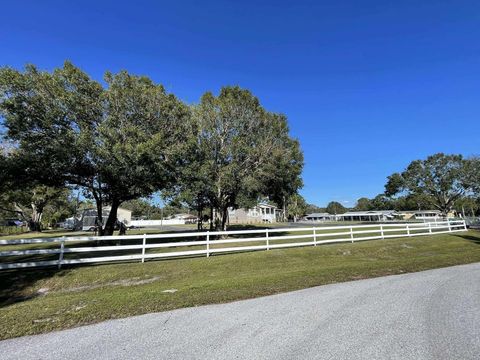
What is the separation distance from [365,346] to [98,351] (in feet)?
12.1

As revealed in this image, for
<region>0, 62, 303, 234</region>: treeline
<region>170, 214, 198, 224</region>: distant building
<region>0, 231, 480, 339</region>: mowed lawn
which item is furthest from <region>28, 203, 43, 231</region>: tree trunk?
<region>170, 214, 198, 224</region>: distant building

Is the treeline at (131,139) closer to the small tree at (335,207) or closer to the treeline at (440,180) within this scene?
the treeline at (440,180)

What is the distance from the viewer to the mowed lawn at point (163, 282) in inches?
244

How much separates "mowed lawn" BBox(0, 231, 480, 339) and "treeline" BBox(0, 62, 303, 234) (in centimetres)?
619

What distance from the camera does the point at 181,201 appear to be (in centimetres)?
1989

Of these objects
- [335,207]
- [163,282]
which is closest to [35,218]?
[163,282]

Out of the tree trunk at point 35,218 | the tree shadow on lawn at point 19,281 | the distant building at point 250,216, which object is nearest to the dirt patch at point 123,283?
the tree shadow on lawn at point 19,281

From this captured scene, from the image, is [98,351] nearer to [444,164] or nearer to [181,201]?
[181,201]

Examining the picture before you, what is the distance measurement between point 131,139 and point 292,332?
13.0 m

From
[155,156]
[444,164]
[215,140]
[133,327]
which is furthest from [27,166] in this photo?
[444,164]

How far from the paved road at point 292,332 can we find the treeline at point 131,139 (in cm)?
1068

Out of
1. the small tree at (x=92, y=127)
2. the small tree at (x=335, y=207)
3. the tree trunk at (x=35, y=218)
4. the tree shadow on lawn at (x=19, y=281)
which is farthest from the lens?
the small tree at (x=335, y=207)

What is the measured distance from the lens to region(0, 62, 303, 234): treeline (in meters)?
15.1

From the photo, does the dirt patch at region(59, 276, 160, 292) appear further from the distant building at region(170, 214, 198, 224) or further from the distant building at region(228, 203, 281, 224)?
the distant building at region(170, 214, 198, 224)
